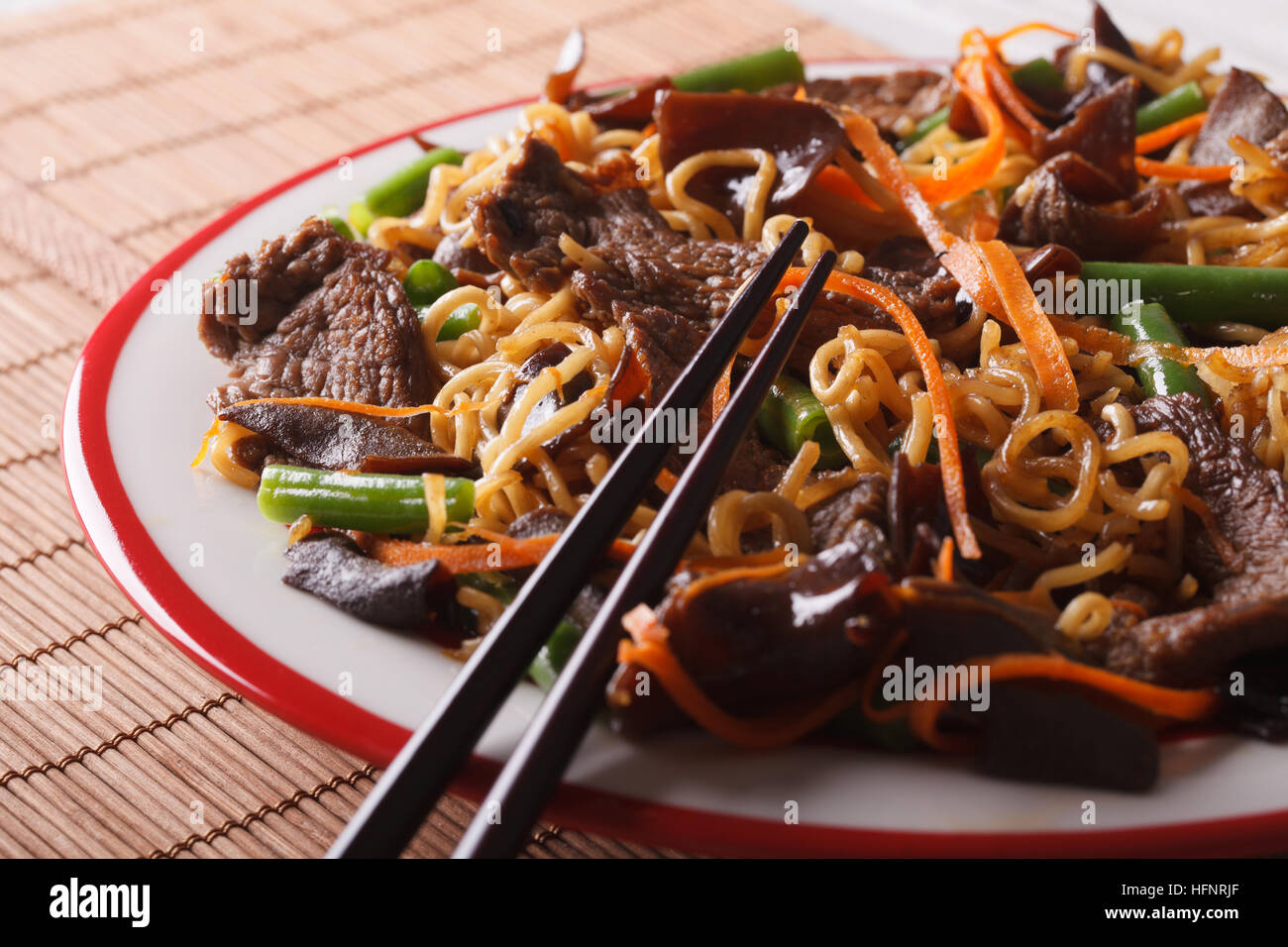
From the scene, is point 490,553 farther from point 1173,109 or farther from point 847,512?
point 1173,109

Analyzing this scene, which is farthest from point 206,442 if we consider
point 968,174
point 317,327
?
point 968,174

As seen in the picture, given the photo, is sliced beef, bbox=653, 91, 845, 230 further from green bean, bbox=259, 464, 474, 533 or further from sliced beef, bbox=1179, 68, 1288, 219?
green bean, bbox=259, 464, 474, 533

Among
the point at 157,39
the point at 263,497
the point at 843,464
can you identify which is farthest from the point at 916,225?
the point at 157,39

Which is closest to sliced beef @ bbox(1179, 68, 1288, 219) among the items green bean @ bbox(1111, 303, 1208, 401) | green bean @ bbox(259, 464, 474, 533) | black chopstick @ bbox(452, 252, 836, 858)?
green bean @ bbox(1111, 303, 1208, 401)

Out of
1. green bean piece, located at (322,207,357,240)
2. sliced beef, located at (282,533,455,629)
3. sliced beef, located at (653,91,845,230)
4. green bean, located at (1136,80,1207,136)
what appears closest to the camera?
sliced beef, located at (282,533,455,629)

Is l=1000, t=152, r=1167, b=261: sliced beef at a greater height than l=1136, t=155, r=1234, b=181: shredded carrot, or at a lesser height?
lesser

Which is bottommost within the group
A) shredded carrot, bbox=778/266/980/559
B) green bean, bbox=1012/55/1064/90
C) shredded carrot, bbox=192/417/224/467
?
shredded carrot, bbox=192/417/224/467

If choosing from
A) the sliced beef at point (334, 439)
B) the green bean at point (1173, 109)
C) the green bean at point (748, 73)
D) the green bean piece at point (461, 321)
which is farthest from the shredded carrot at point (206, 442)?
the green bean at point (1173, 109)
